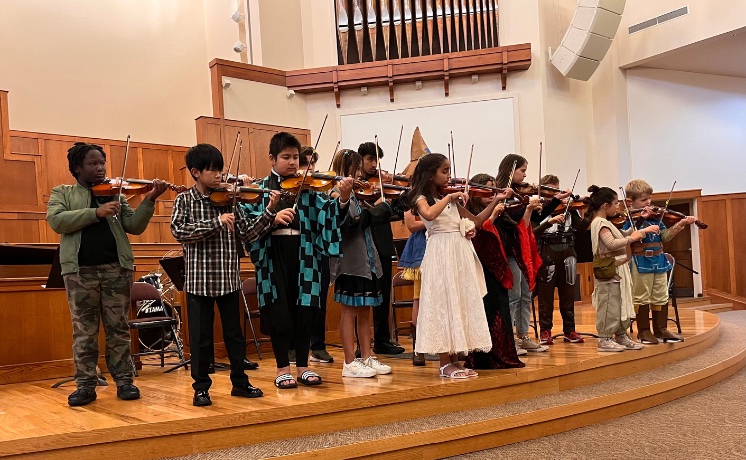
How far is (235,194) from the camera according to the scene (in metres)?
3.20

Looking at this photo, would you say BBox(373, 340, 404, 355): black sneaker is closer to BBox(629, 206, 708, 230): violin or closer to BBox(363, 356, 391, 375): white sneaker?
BBox(363, 356, 391, 375): white sneaker

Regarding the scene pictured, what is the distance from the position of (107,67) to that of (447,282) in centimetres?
757

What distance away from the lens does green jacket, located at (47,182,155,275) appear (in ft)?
10.8

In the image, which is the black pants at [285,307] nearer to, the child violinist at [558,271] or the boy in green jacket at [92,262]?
the boy in green jacket at [92,262]

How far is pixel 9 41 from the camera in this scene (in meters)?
8.88

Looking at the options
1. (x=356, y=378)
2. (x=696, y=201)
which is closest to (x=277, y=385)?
(x=356, y=378)

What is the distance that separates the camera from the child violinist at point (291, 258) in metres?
3.47

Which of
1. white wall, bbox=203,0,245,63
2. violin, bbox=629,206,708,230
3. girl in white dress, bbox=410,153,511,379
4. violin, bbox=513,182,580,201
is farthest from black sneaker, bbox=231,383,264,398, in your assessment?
white wall, bbox=203,0,245,63

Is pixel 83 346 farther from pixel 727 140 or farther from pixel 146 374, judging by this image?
pixel 727 140

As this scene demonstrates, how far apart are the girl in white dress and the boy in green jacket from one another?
1.33 meters

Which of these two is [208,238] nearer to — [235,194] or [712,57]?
[235,194]

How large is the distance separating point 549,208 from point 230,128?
5.09 metres

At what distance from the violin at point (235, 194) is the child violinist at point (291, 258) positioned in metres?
0.17

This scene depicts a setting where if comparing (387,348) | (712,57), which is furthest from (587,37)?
(387,348)
